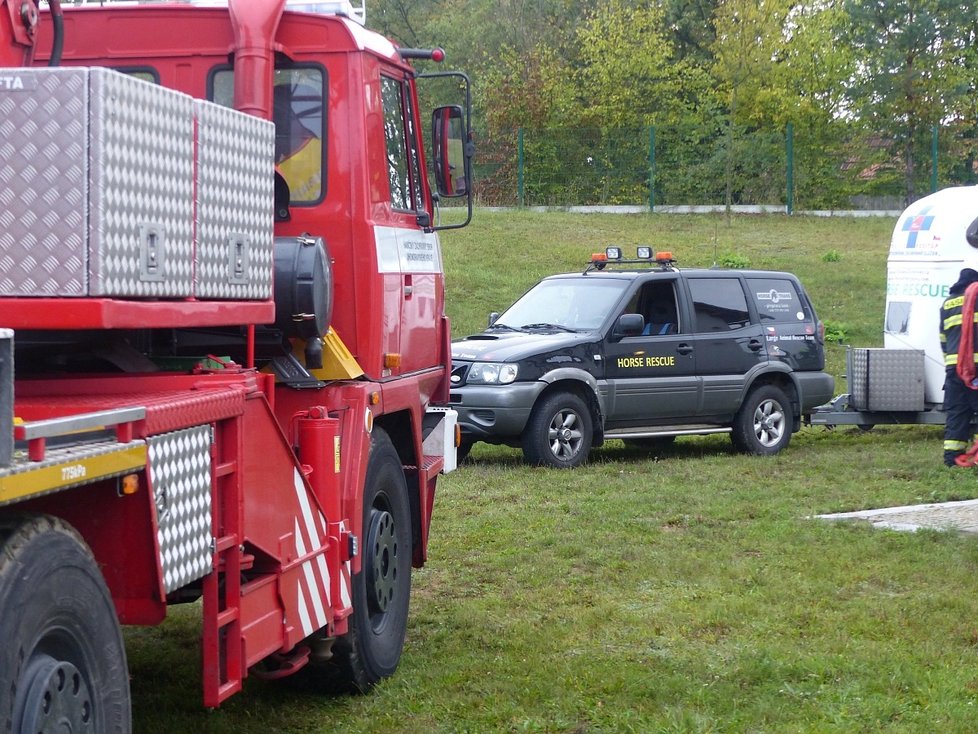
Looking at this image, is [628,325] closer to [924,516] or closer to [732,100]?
[924,516]

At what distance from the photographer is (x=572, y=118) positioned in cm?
3909

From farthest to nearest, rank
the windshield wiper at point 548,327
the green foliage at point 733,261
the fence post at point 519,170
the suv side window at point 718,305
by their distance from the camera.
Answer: the fence post at point 519,170 → the green foliage at point 733,261 → the suv side window at point 718,305 → the windshield wiper at point 548,327

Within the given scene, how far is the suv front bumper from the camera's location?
12.3m

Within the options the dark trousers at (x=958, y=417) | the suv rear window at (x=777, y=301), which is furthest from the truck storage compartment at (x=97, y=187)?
the suv rear window at (x=777, y=301)

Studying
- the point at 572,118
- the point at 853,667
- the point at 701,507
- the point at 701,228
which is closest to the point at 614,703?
the point at 853,667

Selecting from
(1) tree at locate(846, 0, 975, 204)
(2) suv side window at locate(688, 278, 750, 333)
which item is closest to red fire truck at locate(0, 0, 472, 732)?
(2) suv side window at locate(688, 278, 750, 333)

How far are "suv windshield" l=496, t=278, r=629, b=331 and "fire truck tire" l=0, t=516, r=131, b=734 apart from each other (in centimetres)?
991

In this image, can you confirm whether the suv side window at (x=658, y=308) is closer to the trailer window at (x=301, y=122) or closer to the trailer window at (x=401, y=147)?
the trailer window at (x=401, y=147)

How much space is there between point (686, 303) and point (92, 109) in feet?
35.2

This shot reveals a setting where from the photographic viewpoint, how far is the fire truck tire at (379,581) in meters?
5.85

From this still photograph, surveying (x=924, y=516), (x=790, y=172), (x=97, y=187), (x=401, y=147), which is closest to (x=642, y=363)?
(x=924, y=516)

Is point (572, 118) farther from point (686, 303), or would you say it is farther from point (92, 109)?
Result: point (92, 109)

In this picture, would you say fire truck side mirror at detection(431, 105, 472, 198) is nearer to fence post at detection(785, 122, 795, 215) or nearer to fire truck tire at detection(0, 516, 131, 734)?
fire truck tire at detection(0, 516, 131, 734)

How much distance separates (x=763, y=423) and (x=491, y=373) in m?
3.41
